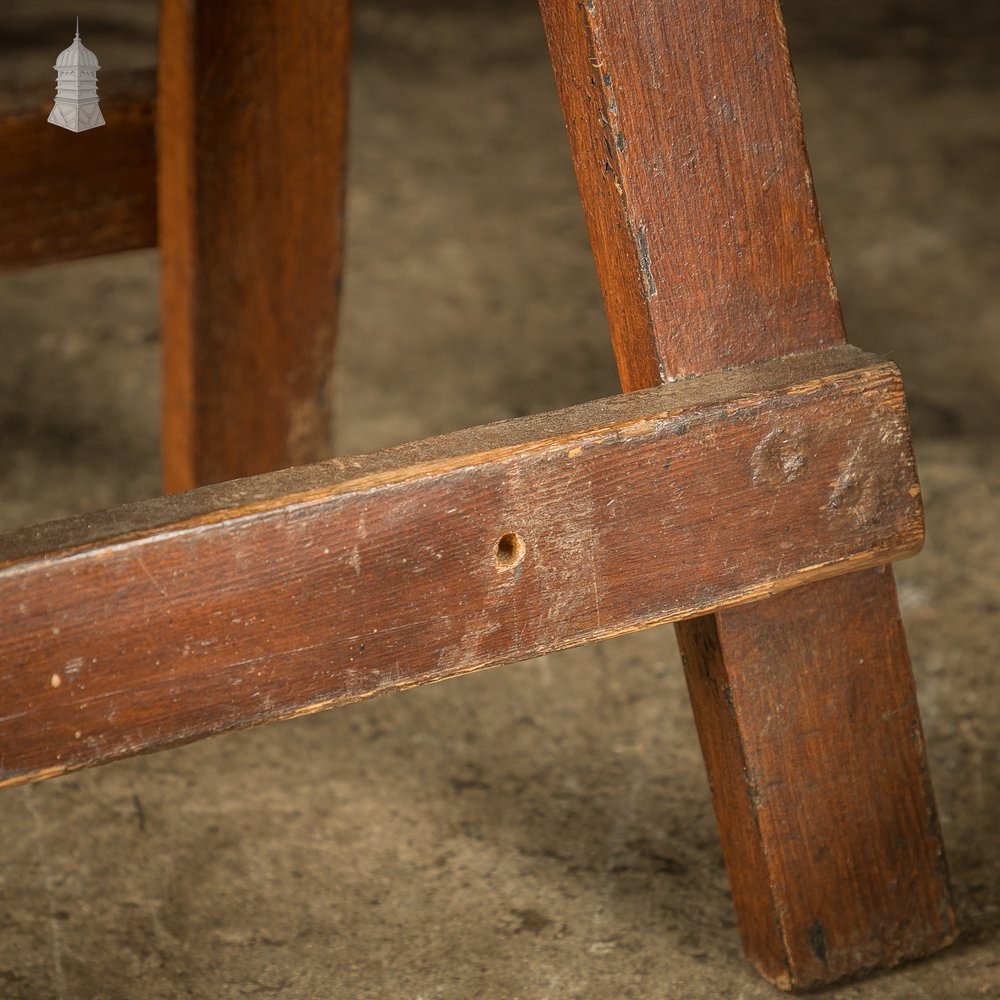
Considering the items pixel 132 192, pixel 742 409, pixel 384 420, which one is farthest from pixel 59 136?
pixel 742 409

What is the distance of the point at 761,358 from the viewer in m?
1.05

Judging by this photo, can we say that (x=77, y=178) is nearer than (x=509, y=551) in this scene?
No

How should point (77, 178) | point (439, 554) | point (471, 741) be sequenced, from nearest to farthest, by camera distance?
1. point (439, 554)
2. point (471, 741)
3. point (77, 178)

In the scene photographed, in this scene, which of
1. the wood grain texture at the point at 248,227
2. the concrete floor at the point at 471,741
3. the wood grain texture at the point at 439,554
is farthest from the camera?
the wood grain texture at the point at 248,227

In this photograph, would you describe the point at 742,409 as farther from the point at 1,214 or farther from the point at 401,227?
the point at 401,227

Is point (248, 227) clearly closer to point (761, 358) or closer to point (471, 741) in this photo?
point (471, 741)

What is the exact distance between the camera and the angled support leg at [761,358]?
40.0 inches

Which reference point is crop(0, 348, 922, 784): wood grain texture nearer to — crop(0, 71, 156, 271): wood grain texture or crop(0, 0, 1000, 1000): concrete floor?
crop(0, 0, 1000, 1000): concrete floor

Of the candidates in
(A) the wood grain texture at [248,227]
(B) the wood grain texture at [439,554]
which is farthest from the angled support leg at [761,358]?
(A) the wood grain texture at [248,227]

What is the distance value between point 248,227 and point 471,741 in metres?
0.64

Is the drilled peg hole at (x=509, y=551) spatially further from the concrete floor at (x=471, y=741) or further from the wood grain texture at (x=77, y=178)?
the wood grain texture at (x=77, y=178)

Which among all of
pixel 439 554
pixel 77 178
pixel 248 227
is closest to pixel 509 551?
pixel 439 554

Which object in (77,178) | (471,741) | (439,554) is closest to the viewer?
(439,554)

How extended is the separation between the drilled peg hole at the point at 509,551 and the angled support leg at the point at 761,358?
0.16m
